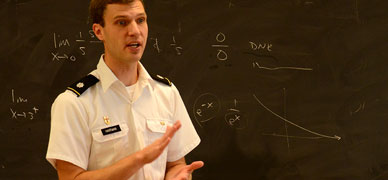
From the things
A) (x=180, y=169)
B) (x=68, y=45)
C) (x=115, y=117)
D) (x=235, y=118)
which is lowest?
(x=235, y=118)

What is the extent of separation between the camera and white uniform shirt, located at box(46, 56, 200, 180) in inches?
57.0

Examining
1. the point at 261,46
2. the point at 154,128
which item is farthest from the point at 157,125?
the point at 261,46

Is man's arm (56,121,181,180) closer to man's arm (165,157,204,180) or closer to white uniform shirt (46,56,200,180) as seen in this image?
white uniform shirt (46,56,200,180)

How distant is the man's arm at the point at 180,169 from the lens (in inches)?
59.9

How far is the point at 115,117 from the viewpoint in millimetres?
1566

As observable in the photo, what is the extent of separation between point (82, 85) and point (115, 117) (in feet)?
0.58

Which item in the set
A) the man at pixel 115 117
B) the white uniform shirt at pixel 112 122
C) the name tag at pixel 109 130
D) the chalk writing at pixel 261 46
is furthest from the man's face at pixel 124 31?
the chalk writing at pixel 261 46

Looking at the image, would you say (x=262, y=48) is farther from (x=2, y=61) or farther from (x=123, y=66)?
(x=2, y=61)

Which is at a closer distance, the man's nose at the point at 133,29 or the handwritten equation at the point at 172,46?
the man's nose at the point at 133,29

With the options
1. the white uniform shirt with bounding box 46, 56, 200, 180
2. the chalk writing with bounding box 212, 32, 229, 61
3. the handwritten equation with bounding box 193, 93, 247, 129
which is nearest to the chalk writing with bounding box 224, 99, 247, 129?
the handwritten equation with bounding box 193, 93, 247, 129

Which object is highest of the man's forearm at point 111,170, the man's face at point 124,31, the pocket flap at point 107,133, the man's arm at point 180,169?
the man's face at point 124,31

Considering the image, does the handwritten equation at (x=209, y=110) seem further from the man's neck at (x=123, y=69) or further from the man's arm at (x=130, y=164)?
the man's arm at (x=130, y=164)

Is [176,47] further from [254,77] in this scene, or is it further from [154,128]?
[154,128]

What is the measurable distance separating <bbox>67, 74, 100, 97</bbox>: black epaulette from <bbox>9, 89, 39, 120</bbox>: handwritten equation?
1043 millimetres
